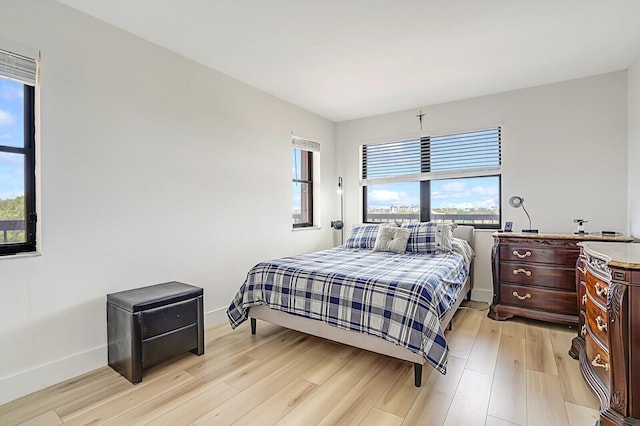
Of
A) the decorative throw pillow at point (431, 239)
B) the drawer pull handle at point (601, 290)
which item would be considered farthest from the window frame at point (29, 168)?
the drawer pull handle at point (601, 290)

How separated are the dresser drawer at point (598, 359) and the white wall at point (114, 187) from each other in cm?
298

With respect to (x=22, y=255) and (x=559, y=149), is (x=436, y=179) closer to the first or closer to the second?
(x=559, y=149)

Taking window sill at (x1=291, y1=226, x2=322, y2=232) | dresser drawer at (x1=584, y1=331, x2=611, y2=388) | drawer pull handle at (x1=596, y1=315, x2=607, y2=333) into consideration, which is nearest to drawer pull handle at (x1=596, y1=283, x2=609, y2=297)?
drawer pull handle at (x1=596, y1=315, x2=607, y2=333)

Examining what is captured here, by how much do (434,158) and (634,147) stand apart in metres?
1.94

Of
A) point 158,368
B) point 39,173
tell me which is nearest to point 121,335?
point 158,368

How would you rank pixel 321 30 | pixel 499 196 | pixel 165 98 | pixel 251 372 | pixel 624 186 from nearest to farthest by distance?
pixel 251 372, pixel 321 30, pixel 165 98, pixel 624 186, pixel 499 196

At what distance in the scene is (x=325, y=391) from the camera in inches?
79.4

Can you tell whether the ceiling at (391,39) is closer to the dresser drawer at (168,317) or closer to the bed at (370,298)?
the bed at (370,298)

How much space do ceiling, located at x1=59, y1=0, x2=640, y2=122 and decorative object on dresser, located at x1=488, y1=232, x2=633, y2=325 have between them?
5.51ft

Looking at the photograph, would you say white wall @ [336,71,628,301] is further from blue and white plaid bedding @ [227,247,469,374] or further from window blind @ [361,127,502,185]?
blue and white plaid bedding @ [227,247,469,374]

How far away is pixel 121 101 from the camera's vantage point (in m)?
2.48

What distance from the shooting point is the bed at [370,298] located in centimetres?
202

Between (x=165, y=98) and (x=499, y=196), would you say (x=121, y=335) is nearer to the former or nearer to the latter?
(x=165, y=98)

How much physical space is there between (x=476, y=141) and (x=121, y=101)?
388 centimetres
